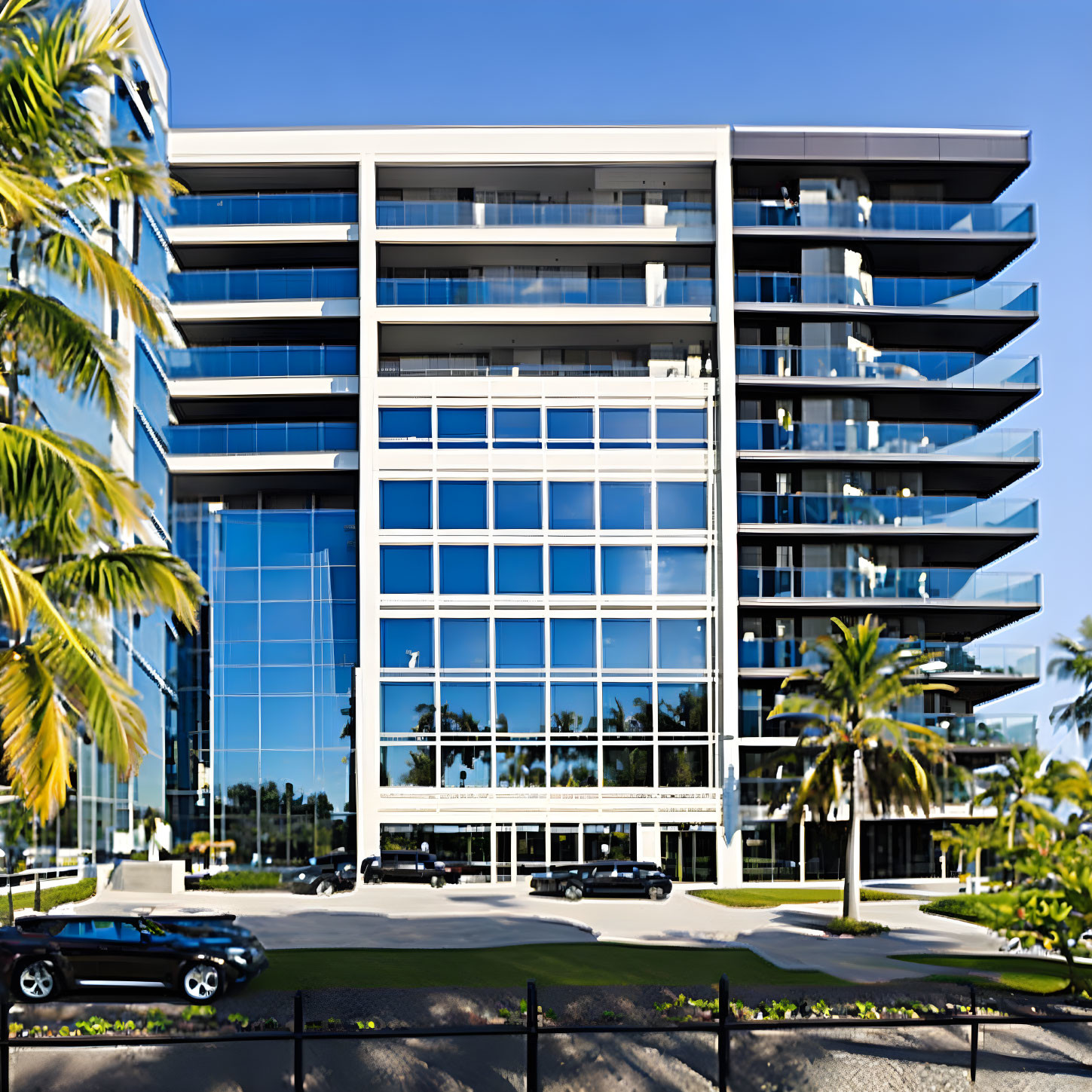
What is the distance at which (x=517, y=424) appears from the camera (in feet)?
164

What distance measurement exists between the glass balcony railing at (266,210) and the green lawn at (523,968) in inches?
1268

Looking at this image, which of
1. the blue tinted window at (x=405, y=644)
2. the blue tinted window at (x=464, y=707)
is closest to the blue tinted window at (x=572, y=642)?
the blue tinted window at (x=464, y=707)

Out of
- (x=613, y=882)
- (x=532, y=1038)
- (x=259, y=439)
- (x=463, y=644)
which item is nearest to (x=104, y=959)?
(x=532, y=1038)

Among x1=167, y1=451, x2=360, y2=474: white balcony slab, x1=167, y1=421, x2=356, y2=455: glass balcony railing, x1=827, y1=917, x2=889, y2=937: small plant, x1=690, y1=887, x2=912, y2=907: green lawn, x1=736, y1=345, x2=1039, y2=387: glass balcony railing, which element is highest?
x1=736, y1=345, x2=1039, y2=387: glass balcony railing

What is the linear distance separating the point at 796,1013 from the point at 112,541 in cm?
1404

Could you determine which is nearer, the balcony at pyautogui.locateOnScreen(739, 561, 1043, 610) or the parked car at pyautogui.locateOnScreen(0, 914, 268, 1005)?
the parked car at pyautogui.locateOnScreen(0, 914, 268, 1005)

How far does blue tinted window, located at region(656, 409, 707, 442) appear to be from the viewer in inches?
1976

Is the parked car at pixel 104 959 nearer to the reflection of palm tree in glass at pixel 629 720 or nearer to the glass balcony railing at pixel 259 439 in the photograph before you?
the reflection of palm tree in glass at pixel 629 720

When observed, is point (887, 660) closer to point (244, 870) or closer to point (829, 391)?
point (829, 391)

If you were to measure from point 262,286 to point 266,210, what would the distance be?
3.16 meters

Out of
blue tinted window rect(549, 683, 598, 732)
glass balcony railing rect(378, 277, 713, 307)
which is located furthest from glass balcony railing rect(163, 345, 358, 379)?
blue tinted window rect(549, 683, 598, 732)

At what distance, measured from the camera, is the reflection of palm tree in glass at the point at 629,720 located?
160ft

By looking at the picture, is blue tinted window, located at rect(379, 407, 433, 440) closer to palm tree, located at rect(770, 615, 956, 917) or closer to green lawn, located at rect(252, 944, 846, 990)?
palm tree, located at rect(770, 615, 956, 917)

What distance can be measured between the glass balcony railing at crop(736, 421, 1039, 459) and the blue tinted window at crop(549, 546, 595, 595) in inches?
314
